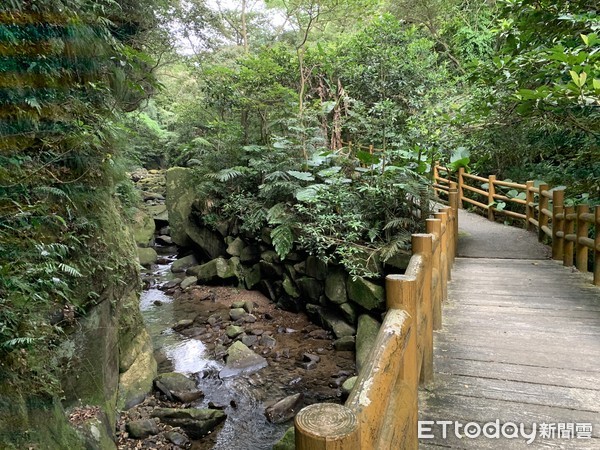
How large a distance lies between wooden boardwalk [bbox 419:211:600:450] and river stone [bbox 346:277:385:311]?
1110 mm

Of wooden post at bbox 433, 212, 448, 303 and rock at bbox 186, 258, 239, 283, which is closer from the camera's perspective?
wooden post at bbox 433, 212, 448, 303

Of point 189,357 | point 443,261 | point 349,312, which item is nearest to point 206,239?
point 189,357

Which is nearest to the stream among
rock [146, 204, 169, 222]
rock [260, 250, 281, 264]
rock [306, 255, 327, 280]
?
rock [260, 250, 281, 264]

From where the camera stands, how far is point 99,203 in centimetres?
332

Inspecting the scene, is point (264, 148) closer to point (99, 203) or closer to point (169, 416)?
point (99, 203)

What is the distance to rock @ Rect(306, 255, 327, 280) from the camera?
20.2 ft

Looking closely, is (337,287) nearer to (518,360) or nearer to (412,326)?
(518,360)

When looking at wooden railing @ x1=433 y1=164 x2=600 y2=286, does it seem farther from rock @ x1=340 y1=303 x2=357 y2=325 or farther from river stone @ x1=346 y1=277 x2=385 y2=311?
rock @ x1=340 y1=303 x2=357 y2=325

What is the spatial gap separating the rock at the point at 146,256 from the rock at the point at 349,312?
605 cm

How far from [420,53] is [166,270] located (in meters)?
8.19

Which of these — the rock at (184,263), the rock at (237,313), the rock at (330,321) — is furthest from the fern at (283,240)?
the rock at (184,263)

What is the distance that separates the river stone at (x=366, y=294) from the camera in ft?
17.6

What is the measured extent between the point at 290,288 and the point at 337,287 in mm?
1274

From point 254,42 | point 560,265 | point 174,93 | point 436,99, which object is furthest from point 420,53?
point 174,93
